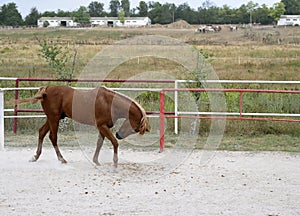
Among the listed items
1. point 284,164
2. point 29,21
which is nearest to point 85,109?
point 284,164

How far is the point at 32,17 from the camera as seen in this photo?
88.0 meters

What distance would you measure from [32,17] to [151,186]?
8554cm

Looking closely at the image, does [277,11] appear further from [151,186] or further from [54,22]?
[151,186]

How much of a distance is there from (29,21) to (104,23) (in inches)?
480

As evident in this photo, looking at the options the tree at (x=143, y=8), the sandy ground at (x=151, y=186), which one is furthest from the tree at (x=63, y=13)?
the sandy ground at (x=151, y=186)

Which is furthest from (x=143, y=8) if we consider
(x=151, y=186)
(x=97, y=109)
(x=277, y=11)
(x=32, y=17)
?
(x=151, y=186)

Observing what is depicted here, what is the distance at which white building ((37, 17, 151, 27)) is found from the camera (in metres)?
79.4

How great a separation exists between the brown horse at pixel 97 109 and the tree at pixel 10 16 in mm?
71725

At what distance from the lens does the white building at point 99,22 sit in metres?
79.4

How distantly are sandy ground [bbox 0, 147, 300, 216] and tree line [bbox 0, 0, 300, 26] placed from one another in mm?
74877

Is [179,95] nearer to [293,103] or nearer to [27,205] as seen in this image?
[293,103]

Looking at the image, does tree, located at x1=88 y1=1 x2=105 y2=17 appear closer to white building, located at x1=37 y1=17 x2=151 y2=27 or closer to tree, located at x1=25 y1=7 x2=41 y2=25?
white building, located at x1=37 y1=17 x2=151 y2=27

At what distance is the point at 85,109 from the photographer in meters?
7.04

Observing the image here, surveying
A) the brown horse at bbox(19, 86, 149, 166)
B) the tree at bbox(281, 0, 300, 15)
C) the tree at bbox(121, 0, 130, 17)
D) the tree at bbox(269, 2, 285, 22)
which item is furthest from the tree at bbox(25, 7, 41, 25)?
the brown horse at bbox(19, 86, 149, 166)
